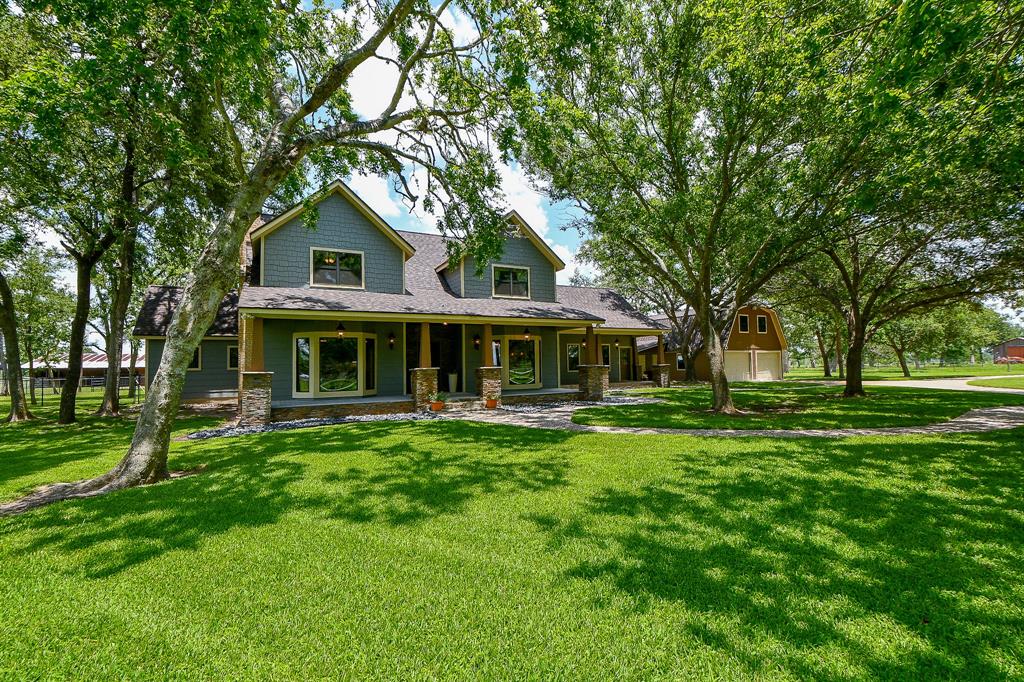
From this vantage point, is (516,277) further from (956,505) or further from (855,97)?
(956,505)

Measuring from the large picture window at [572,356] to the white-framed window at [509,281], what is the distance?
18.0 feet

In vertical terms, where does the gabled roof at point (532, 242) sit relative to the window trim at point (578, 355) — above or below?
above

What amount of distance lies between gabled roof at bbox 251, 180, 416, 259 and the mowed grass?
8.82 meters

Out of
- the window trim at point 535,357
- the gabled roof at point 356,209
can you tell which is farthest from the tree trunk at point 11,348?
the window trim at point 535,357

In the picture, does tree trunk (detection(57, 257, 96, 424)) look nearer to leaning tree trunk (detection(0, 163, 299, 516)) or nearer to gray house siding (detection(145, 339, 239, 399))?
gray house siding (detection(145, 339, 239, 399))

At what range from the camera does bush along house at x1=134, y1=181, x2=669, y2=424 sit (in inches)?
503

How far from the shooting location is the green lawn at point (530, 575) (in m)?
2.44

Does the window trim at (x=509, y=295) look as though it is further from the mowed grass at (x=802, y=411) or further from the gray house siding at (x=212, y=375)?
the gray house siding at (x=212, y=375)

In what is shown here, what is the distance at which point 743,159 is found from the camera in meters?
11.8

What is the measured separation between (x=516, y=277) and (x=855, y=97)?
492 inches

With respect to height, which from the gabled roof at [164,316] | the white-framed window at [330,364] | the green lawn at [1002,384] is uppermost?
the gabled roof at [164,316]

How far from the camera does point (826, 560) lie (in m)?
3.53

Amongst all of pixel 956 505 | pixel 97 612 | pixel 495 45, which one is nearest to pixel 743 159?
pixel 495 45

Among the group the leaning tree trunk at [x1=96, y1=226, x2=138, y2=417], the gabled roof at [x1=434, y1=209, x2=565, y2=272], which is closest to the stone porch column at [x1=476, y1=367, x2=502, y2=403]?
the gabled roof at [x1=434, y1=209, x2=565, y2=272]
